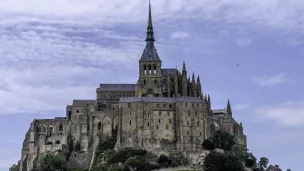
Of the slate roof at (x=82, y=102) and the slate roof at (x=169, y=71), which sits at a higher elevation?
the slate roof at (x=169, y=71)

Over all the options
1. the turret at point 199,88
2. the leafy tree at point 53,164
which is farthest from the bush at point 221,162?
the leafy tree at point 53,164

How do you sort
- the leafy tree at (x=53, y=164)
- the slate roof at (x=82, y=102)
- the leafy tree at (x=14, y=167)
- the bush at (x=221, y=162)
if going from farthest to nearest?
the leafy tree at (x=14, y=167) → the slate roof at (x=82, y=102) → the leafy tree at (x=53, y=164) → the bush at (x=221, y=162)

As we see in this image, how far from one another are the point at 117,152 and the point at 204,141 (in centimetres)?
1663

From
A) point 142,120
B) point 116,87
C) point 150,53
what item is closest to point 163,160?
point 142,120

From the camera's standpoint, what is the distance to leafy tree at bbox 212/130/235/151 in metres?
138

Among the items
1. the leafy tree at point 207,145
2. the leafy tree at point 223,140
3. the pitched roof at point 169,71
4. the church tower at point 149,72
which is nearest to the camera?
the leafy tree at point 207,145

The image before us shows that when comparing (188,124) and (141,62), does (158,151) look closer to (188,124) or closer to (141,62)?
(188,124)

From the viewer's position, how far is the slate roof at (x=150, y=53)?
148875mm

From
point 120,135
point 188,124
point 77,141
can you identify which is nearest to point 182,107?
point 188,124

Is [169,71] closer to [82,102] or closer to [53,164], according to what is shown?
[82,102]

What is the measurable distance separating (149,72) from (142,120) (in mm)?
15820

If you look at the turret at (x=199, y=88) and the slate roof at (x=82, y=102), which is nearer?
the slate roof at (x=82, y=102)

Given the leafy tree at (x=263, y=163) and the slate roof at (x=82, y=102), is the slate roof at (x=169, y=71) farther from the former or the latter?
the leafy tree at (x=263, y=163)

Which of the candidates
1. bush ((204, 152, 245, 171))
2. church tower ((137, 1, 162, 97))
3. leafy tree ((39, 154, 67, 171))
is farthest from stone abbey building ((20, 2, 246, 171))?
bush ((204, 152, 245, 171))
